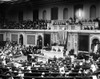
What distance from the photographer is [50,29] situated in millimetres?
28922

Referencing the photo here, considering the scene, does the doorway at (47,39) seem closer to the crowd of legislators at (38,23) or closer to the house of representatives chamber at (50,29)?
the house of representatives chamber at (50,29)

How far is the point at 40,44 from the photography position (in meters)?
30.4

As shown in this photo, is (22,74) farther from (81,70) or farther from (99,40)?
(99,40)

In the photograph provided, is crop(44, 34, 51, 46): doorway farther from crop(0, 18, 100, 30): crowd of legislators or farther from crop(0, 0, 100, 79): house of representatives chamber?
crop(0, 18, 100, 30): crowd of legislators

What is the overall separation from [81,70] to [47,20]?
1880 centimetres

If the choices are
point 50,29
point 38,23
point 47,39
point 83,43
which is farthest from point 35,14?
point 83,43

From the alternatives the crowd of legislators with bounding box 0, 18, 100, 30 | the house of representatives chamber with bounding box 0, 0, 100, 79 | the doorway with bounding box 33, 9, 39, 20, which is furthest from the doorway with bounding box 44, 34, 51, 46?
the doorway with bounding box 33, 9, 39, 20

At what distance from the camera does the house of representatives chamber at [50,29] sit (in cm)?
2461

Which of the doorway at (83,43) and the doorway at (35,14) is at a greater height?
the doorway at (35,14)

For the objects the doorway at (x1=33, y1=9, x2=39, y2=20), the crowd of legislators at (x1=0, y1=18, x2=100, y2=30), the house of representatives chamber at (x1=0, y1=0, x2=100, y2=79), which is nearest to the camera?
the house of representatives chamber at (x1=0, y1=0, x2=100, y2=79)

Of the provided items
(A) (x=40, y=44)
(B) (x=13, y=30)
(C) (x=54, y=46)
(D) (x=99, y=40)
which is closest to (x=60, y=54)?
(C) (x=54, y=46)

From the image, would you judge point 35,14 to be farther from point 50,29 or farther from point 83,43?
point 83,43

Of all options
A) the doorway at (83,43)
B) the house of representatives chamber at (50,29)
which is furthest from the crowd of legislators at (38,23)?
the doorway at (83,43)

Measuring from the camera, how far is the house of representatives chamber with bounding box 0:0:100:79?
24609 mm
